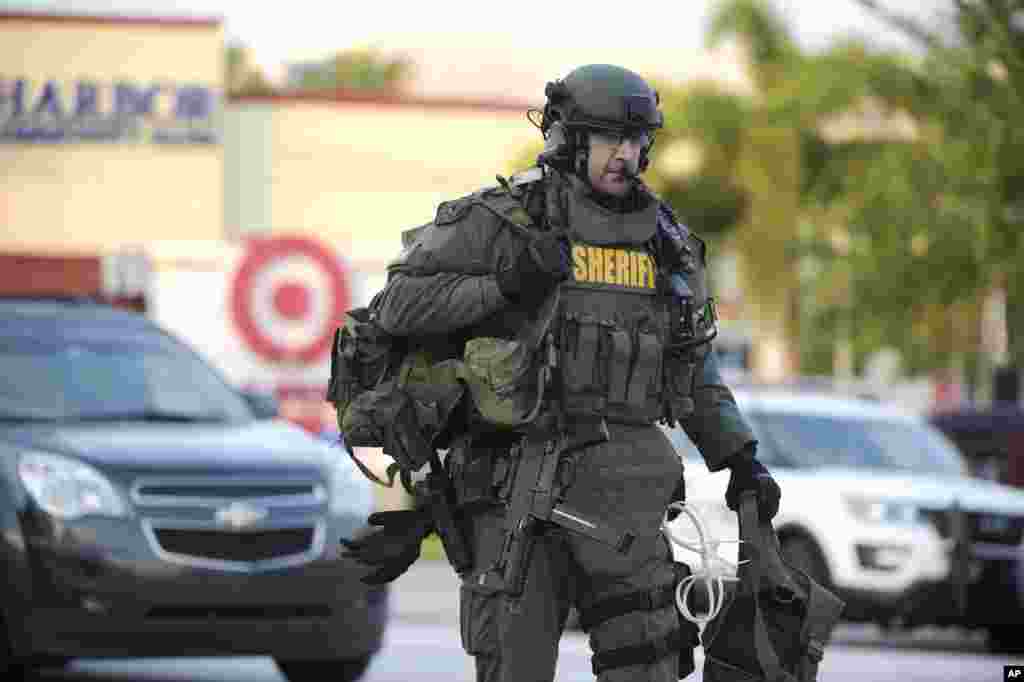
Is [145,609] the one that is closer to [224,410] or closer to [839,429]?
[224,410]

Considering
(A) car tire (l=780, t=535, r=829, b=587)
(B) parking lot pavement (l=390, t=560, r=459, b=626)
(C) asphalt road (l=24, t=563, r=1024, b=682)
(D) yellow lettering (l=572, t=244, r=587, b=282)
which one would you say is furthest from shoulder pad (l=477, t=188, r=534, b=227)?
(A) car tire (l=780, t=535, r=829, b=587)

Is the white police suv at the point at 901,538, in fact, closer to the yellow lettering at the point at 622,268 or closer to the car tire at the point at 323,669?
the car tire at the point at 323,669

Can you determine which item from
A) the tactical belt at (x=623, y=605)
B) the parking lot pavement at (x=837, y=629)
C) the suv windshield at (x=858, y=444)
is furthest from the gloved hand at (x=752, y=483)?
the suv windshield at (x=858, y=444)

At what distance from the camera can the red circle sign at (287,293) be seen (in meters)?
23.9

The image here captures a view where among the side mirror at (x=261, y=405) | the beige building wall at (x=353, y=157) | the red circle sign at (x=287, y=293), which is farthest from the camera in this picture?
the beige building wall at (x=353, y=157)

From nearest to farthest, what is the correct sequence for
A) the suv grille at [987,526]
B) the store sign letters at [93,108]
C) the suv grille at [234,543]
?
1. the suv grille at [234,543]
2. the suv grille at [987,526]
3. the store sign letters at [93,108]

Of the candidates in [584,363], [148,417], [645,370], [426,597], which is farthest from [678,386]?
[426,597]

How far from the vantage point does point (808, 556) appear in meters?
15.7

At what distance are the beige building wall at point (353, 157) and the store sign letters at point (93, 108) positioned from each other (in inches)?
68.9

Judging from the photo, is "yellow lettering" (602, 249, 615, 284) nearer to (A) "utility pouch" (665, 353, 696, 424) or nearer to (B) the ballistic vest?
(B) the ballistic vest

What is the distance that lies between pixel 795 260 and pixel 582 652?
33.7m

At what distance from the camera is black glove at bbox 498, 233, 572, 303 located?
242 inches

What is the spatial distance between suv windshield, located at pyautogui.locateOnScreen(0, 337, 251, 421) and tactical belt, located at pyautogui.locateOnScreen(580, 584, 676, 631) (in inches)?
201

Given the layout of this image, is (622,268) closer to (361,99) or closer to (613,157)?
(613,157)
